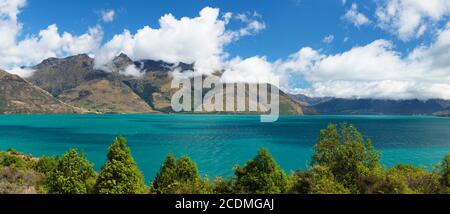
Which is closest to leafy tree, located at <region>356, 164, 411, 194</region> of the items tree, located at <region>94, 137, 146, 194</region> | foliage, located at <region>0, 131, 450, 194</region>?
foliage, located at <region>0, 131, 450, 194</region>

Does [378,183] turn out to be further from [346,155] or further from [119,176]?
[119,176]

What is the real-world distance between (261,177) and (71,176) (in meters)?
19.1

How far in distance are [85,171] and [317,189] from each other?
2277 cm

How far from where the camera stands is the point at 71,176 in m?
34.7

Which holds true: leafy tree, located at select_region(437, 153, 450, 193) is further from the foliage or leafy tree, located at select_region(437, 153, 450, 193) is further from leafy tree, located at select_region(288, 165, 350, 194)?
leafy tree, located at select_region(288, 165, 350, 194)

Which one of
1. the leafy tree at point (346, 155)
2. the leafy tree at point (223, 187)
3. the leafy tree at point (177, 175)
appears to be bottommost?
the leafy tree at point (223, 187)

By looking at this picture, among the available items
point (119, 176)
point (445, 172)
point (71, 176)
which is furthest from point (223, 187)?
point (445, 172)

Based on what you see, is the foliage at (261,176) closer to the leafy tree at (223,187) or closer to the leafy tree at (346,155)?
the leafy tree at (346,155)

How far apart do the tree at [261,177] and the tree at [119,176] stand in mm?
10342

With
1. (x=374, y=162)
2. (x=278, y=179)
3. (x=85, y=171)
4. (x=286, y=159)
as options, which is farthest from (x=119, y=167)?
(x=286, y=159)

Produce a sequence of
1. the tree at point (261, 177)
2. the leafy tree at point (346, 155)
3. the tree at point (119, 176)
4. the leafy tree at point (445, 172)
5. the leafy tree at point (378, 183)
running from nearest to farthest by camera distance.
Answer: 1. the leafy tree at point (378, 183)
2. the tree at point (119, 176)
3. the leafy tree at point (346, 155)
4. the tree at point (261, 177)
5. the leafy tree at point (445, 172)

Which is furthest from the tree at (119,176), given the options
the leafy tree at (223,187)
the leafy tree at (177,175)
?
the leafy tree at (223,187)

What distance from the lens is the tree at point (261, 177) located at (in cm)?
3578
